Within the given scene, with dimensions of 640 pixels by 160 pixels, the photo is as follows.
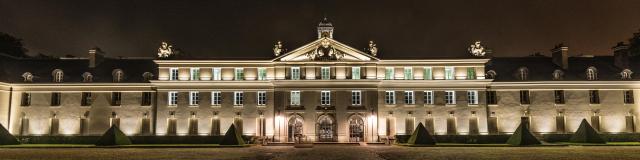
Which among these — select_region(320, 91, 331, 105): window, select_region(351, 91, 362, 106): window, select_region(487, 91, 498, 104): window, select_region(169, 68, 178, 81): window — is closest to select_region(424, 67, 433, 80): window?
select_region(487, 91, 498, 104): window

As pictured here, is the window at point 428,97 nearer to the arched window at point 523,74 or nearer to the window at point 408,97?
the window at point 408,97

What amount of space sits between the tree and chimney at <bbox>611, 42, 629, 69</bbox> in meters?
68.8

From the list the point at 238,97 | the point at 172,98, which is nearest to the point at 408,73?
the point at 238,97

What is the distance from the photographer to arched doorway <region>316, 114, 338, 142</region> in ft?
187

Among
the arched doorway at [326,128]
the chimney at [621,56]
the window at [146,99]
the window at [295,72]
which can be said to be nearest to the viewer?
the arched doorway at [326,128]

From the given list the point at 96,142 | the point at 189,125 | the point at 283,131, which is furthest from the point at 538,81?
the point at 96,142

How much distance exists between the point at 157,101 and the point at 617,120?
44521mm

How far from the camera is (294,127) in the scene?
57719 mm

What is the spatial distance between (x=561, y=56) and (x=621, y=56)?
20.7 feet

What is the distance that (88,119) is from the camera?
60.1 metres

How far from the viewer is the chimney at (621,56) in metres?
62.9

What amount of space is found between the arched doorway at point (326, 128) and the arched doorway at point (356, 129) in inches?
63.0

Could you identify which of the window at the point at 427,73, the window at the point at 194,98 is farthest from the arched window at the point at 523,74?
the window at the point at 194,98

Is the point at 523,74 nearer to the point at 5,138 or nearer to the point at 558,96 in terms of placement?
the point at 558,96
